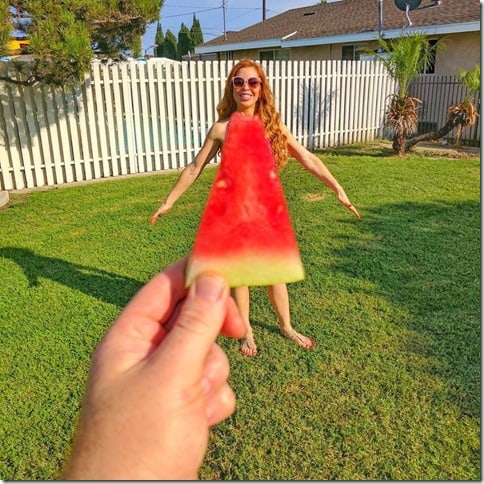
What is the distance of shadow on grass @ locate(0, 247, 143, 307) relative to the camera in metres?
4.88

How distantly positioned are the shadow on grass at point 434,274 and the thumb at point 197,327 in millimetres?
2687

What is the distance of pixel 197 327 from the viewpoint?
126 cm

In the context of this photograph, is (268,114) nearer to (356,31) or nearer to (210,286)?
(210,286)

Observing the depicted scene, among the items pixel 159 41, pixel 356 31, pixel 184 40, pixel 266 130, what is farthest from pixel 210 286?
pixel 159 41

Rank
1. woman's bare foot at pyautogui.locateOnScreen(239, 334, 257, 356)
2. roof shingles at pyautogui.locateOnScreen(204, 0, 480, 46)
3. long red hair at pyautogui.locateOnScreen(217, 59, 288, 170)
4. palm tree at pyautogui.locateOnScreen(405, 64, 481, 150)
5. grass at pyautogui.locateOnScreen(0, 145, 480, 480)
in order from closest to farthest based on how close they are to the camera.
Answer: grass at pyautogui.locateOnScreen(0, 145, 480, 480), long red hair at pyautogui.locateOnScreen(217, 59, 288, 170), woman's bare foot at pyautogui.locateOnScreen(239, 334, 257, 356), palm tree at pyautogui.locateOnScreen(405, 64, 481, 150), roof shingles at pyautogui.locateOnScreen(204, 0, 480, 46)

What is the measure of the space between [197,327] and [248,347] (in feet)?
9.01

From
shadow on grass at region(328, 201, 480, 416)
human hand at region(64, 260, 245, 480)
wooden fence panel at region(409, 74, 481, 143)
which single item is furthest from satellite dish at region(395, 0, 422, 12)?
human hand at region(64, 260, 245, 480)

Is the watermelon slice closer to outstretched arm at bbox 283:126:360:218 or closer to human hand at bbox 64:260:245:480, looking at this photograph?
human hand at bbox 64:260:245:480

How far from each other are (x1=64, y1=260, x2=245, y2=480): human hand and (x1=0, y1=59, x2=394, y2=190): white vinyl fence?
8.98 meters

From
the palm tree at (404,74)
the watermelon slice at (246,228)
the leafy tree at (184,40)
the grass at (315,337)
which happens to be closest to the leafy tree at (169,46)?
the leafy tree at (184,40)

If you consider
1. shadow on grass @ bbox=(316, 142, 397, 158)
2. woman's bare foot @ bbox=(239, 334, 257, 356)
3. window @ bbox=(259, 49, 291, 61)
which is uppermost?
window @ bbox=(259, 49, 291, 61)

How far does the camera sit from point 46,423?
3.20 meters

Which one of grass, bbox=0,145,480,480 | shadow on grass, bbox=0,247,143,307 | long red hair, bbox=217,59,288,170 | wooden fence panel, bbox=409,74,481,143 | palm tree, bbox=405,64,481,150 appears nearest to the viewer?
grass, bbox=0,145,480,480

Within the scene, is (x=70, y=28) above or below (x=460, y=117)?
above
